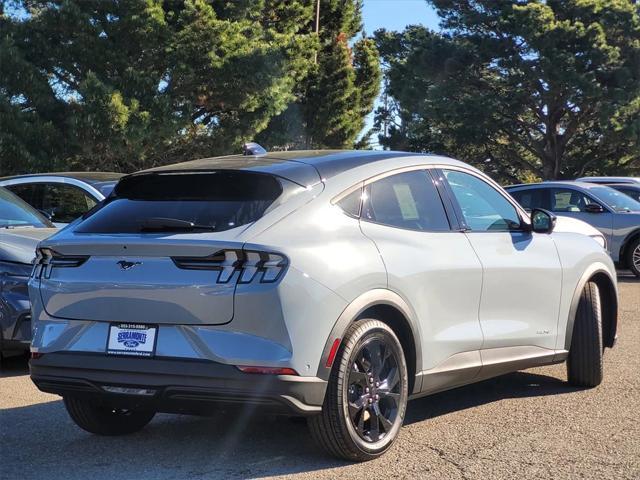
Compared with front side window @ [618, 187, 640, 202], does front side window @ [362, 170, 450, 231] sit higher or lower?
higher

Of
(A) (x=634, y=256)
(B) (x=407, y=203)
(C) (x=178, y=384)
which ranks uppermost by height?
(B) (x=407, y=203)

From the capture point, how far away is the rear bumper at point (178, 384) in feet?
13.2

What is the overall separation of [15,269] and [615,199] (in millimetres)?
11598

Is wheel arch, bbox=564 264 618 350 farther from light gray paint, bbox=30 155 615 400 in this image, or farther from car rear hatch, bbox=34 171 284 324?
car rear hatch, bbox=34 171 284 324

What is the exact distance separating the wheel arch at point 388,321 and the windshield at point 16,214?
4.80 meters

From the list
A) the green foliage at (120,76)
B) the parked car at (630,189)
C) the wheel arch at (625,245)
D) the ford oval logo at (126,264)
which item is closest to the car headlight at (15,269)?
the ford oval logo at (126,264)

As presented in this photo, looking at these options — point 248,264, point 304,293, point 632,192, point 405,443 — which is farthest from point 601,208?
point 248,264

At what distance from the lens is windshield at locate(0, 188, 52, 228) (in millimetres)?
8227

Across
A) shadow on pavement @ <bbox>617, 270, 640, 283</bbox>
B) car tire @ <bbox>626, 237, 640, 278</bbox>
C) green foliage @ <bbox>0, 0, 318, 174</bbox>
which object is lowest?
shadow on pavement @ <bbox>617, 270, 640, 283</bbox>

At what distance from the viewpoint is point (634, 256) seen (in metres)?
15.0

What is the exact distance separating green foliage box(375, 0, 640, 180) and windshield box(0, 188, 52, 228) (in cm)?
3254

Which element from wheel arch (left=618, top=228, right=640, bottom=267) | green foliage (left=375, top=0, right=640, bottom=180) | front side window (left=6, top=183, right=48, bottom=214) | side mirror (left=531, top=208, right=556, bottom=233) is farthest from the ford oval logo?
green foliage (left=375, top=0, right=640, bottom=180)

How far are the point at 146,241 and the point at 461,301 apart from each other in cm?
197

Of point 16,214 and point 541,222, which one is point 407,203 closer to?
point 541,222
